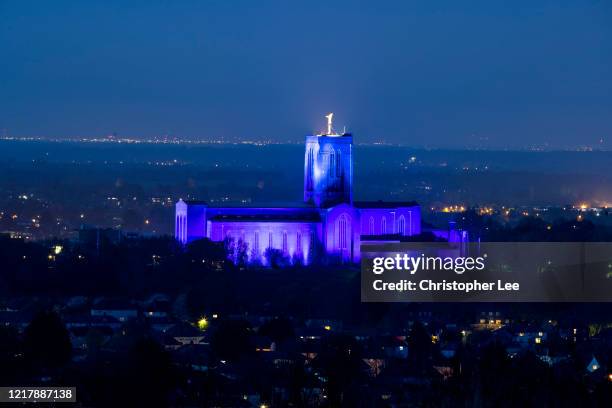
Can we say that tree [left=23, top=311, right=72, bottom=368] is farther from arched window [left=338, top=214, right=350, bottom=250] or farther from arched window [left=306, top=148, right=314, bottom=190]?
arched window [left=306, top=148, right=314, bottom=190]

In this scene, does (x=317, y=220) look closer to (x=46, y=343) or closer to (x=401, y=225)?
(x=401, y=225)

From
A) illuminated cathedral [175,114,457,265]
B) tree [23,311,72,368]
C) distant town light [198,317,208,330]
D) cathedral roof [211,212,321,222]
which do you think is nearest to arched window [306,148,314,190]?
illuminated cathedral [175,114,457,265]

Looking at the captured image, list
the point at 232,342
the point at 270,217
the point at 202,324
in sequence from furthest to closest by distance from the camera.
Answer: the point at 270,217
the point at 202,324
the point at 232,342

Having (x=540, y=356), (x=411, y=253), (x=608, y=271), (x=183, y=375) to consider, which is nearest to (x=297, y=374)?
(x=183, y=375)

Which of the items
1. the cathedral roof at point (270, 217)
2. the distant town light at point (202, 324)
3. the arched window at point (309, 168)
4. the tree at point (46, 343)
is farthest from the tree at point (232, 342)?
the arched window at point (309, 168)

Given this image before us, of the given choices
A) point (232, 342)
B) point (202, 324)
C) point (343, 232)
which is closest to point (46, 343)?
point (232, 342)

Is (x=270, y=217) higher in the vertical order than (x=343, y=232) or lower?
higher

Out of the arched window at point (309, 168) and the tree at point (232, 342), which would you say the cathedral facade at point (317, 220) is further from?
the tree at point (232, 342)
